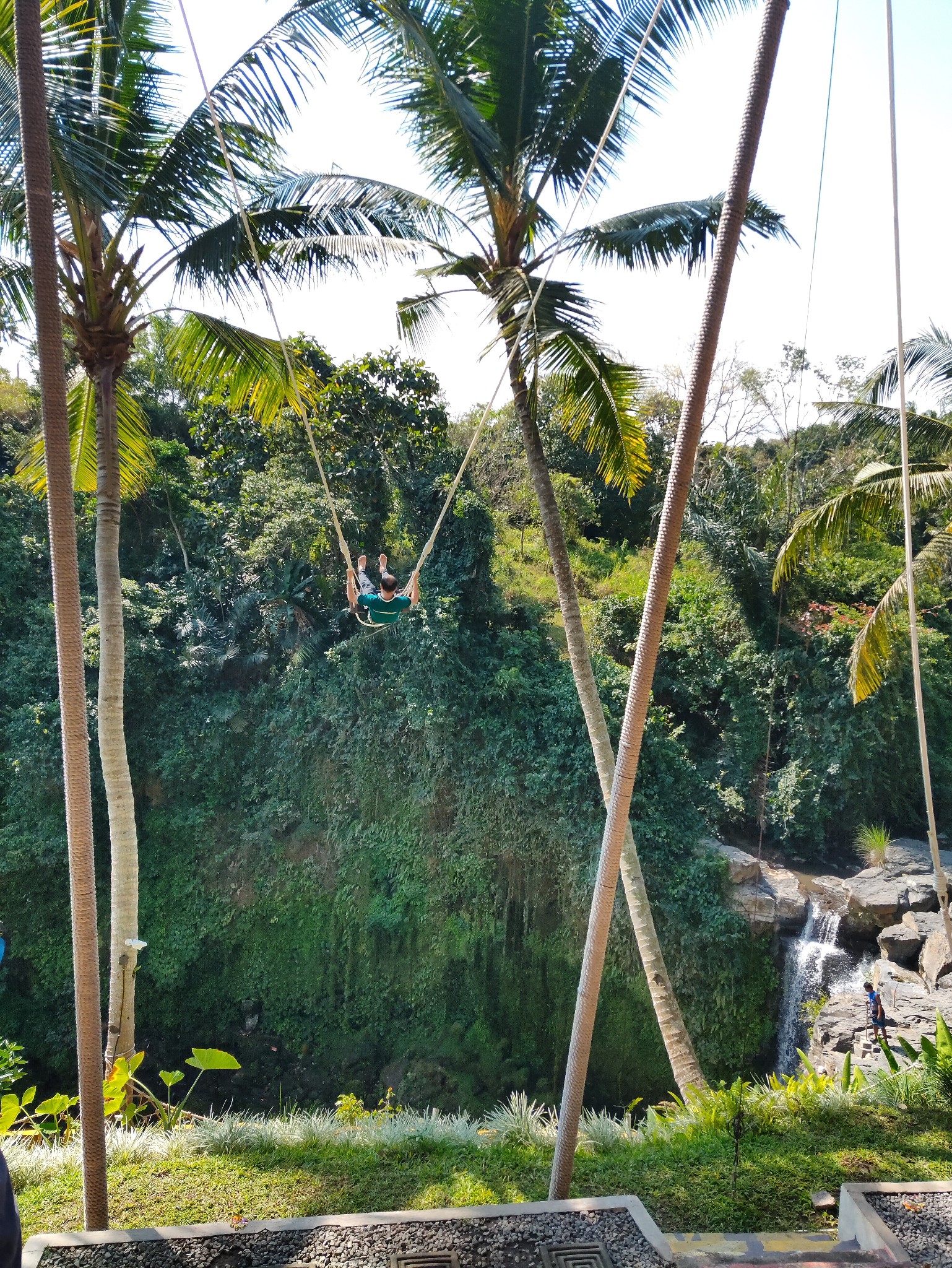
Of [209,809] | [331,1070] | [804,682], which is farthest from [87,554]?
[804,682]

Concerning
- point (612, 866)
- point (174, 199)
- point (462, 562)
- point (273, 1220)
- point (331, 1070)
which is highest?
point (174, 199)

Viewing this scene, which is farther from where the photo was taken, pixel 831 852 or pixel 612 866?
pixel 831 852

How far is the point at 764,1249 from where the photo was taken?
13.0ft

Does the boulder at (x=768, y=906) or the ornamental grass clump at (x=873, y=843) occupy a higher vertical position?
the ornamental grass clump at (x=873, y=843)

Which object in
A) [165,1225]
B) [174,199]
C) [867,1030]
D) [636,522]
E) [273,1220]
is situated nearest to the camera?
[273,1220]

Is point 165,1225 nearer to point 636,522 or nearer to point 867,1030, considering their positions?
point 867,1030

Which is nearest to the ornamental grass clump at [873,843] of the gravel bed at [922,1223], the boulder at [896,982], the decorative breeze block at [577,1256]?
the boulder at [896,982]

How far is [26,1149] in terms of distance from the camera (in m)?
5.29

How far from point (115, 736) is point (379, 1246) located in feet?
13.3

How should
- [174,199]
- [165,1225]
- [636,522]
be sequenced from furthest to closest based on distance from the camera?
1. [636,522]
2. [174,199]
3. [165,1225]

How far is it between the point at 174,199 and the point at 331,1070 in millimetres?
11107

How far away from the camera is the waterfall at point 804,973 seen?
10039 mm

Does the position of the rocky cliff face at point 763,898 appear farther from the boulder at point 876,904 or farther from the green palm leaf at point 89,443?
the green palm leaf at point 89,443

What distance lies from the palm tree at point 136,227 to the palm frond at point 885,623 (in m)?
5.43
